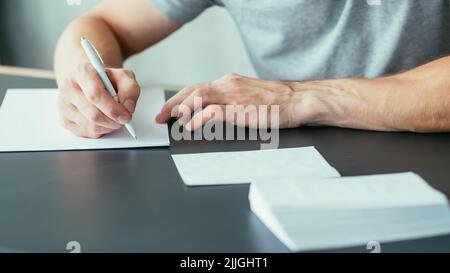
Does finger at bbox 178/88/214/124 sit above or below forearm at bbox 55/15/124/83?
below

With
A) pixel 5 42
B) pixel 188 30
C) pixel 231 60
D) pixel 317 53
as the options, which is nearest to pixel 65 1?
pixel 5 42

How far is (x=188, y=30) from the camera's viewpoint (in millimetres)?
2068

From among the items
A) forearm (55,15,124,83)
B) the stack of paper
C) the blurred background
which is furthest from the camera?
the blurred background

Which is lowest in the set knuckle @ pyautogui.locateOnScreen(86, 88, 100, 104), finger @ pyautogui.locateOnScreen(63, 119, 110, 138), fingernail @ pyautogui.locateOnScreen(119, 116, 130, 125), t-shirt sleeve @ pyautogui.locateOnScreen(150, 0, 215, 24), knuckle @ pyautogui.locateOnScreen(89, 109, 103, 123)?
finger @ pyautogui.locateOnScreen(63, 119, 110, 138)

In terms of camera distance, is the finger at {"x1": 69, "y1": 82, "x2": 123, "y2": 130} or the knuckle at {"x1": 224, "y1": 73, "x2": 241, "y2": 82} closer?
the finger at {"x1": 69, "y1": 82, "x2": 123, "y2": 130}

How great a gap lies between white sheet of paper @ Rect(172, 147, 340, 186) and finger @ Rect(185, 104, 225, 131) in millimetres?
94

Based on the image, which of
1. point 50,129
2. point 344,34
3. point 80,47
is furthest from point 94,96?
point 344,34

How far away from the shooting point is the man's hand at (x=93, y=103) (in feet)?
3.03

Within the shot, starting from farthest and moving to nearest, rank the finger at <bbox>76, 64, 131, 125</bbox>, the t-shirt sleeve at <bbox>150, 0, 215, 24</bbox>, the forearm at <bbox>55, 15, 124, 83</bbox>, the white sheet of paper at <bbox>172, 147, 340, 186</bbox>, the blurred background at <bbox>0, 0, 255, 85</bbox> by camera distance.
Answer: the blurred background at <bbox>0, 0, 255, 85</bbox> < the t-shirt sleeve at <bbox>150, 0, 215, 24</bbox> < the forearm at <bbox>55, 15, 124, 83</bbox> < the finger at <bbox>76, 64, 131, 125</bbox> < the white sheet of paper at <bbox>172, 147, 340, 186</bbox>

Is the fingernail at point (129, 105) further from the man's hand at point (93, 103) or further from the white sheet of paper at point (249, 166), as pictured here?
the white sheet of paper at point (249, 166)

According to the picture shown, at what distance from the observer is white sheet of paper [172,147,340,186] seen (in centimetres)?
81

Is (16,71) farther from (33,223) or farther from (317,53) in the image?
(33,223)

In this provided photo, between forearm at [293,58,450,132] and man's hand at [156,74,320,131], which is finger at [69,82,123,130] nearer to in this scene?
man's hand at [156,74,320,131]

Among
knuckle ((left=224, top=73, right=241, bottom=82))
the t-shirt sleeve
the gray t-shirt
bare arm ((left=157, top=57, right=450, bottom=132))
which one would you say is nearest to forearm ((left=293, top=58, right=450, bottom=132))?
bare arm ((left=157, top=57, right=450, bottom=132))
